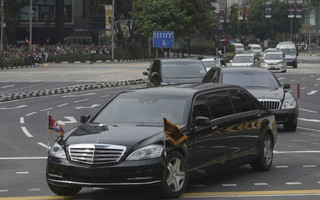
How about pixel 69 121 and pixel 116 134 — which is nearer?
pixel 116 134

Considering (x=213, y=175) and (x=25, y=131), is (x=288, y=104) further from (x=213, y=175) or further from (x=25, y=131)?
(x=213, y=175)

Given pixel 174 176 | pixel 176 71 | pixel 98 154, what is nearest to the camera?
pixel 98 154

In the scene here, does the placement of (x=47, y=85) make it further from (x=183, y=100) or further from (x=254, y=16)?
(x=254, y=16)

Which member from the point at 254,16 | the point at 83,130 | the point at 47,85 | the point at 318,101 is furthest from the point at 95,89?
the point at 254,16

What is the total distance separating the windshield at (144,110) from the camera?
448 inches

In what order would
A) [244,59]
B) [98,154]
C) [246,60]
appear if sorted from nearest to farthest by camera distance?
[98,154] < [246,60] < [244,59]

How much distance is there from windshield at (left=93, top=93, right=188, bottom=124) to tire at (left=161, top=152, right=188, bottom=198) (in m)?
0.75

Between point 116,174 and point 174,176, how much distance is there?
881mm

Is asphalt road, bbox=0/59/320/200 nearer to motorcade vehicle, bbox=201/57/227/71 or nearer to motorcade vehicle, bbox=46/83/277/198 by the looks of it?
motorcade vehicle, bbox=46/83/277/198

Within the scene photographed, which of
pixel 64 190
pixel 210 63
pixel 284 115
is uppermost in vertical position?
A: pixel 210 63

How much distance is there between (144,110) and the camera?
11.6m

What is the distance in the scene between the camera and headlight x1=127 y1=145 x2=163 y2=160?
1015cm

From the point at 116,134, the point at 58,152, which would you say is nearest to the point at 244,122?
the point at 116,134

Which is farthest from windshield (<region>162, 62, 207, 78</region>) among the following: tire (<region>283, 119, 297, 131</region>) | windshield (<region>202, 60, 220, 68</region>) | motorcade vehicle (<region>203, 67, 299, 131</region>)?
windshield (<region>202, 60, 220, 68</region>)
